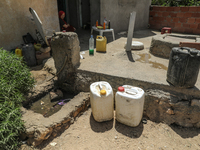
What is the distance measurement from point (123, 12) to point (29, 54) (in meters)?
5.33

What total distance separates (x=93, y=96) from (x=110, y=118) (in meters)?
0.62

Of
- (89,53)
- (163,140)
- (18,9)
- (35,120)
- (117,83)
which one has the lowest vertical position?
(163,140)

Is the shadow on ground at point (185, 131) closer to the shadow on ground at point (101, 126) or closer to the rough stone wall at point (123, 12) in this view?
the shadow on ground at point (101, 126)

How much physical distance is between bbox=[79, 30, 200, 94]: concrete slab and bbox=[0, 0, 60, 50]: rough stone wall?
2621 mm

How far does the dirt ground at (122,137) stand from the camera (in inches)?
98.6

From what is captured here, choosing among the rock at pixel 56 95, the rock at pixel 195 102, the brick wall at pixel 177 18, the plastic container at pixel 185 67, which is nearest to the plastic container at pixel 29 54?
the rock at pixel 56 95

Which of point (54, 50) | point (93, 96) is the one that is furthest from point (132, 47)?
point (93, 96)

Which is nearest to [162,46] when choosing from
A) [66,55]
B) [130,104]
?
[130,104]

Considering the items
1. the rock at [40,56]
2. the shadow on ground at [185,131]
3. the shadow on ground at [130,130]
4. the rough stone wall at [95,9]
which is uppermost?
the rough stone wall at [95,9]

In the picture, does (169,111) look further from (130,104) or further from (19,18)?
(19,18)

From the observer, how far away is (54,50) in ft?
12.0

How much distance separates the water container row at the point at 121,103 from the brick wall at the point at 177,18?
6480mm

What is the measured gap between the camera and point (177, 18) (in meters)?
7.64

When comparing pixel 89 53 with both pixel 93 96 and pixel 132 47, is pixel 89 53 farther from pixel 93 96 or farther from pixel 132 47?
pixel 93 96
